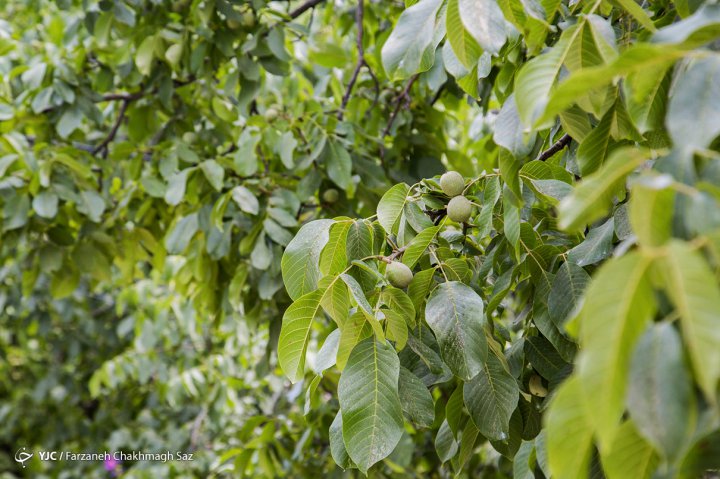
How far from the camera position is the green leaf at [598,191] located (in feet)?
1.64

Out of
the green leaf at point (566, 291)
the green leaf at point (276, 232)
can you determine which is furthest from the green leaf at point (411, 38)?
the green leaf at point (276, 232)

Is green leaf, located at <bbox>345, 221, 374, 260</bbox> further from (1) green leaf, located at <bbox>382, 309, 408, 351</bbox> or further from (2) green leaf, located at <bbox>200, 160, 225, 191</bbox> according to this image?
(2) green leaf, located at <bbox>200, 160, 225, 191</bbox>

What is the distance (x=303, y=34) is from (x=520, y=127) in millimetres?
1626

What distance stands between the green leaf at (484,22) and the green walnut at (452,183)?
320 mm

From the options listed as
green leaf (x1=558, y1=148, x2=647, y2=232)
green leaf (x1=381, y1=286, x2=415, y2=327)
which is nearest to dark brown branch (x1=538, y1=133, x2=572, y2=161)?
green leaf (x1=381, y1=286, x2=415, y2=327)

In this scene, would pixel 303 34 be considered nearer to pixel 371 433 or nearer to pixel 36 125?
pixel 36 125

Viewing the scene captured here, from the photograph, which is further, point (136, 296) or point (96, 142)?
point (136, 296)

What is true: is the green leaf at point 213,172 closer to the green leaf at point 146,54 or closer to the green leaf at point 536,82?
the green leaf at point 146,54

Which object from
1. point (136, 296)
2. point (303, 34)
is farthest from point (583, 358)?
point (136, 296)

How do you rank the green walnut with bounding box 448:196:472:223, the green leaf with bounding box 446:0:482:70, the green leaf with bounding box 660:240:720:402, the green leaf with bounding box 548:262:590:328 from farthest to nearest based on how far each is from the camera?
the green walnut with bounding box 448:196:472:223, the green leaf with bounding box 548:262:590:328, the green leaf with bounding box 446:0:482:70, the green leaf with bounding box 660:240:720:402

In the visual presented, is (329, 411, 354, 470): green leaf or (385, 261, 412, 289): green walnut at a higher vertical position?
(385, 261, 412, 289): green walnut

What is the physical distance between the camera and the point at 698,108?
55cm

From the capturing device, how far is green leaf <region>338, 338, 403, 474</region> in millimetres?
829

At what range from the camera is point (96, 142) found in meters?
2.74
